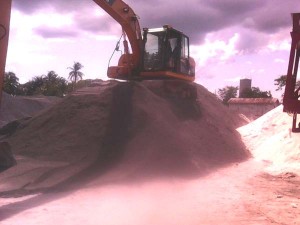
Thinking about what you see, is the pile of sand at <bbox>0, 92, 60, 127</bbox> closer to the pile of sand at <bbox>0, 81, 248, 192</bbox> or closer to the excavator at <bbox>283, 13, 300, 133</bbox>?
the pile of sand at <bbox>0, 81, 248, 192</bbox>

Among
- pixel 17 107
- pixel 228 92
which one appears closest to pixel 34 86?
pixel 17 107

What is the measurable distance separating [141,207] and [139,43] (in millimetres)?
9040

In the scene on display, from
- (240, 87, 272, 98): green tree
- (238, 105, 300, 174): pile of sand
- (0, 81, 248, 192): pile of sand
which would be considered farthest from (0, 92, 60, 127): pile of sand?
(240, 87, 272, 98): green tree

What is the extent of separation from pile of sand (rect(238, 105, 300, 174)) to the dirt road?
2039 mm

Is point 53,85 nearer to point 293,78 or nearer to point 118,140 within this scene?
point 118,140

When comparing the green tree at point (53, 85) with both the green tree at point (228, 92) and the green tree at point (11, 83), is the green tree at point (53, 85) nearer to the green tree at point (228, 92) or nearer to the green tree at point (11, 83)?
the green tree at point (11, 83)

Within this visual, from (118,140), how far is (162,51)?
16.5 ft

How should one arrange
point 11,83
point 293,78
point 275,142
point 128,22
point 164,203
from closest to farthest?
point 164,203 < point 293,78 < point 128,22 < point 275,142 < point 11,83

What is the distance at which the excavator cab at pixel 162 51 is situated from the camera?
49.3 ft

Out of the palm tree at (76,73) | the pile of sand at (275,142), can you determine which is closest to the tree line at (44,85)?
the palm tree at (76,73)

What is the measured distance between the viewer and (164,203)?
24.9ft

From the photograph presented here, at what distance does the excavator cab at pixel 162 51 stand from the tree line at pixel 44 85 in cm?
3185

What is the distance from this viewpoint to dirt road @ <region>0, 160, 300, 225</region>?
6434 mm

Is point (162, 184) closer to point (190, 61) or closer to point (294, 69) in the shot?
point (294, 69)
